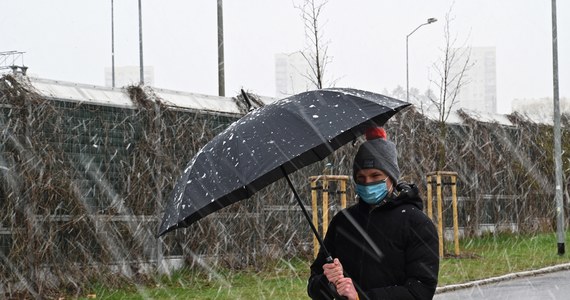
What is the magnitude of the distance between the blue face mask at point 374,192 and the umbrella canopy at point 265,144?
316 mm

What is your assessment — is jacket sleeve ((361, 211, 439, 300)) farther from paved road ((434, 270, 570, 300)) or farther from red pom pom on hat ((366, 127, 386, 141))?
paved road ((434, 270, 570, 300))

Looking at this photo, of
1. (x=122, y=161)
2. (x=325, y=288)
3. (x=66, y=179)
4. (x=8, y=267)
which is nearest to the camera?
(x=325, y=288)

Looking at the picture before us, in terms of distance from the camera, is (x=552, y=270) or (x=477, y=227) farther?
(x=477, y=227)

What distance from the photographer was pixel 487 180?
24438 millimetres

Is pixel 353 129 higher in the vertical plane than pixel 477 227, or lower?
higher

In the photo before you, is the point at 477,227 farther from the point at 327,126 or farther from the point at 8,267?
the point at 327,126

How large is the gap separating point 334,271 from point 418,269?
15.6 inches

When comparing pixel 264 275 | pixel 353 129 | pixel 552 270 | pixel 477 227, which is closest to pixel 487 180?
pixel 477 227

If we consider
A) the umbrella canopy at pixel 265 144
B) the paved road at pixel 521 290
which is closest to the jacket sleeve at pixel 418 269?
the umbrella canopy at pixel 265 144

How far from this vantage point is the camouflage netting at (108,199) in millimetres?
12844

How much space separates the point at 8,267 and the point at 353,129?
8.36 m

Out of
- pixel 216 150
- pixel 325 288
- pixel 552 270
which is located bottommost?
pixel 552 270

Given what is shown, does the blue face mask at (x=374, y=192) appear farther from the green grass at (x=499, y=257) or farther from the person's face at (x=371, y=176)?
Answer: the green grass at (x=499, y=257)

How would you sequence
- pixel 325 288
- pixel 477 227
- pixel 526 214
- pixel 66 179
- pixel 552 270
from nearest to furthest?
1. pixel 325 288
2. pixel 66 179
3. pixel 552 270
4. pixel 477 227
5. pixel 526 214
